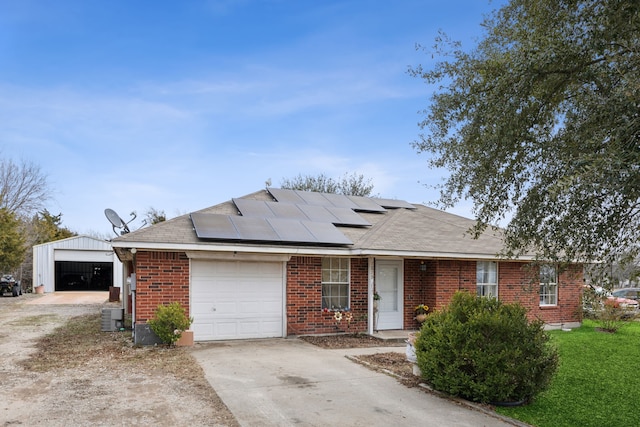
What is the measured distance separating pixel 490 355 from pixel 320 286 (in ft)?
22.7

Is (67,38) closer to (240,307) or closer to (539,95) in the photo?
(240,307)

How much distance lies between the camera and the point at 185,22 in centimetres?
1034

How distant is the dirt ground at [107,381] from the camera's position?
5945mm

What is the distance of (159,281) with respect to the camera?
445 inches

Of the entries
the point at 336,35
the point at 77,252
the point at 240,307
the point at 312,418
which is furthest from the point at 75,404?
the point at 77,252

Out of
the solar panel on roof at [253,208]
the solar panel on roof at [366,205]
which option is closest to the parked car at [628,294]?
the solar panel on roof at [366,205]

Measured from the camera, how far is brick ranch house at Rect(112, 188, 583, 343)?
37.3ft

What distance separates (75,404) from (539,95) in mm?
7406

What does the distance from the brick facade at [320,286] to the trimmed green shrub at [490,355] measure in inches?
171

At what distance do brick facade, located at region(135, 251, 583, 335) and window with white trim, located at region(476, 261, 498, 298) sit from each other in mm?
166

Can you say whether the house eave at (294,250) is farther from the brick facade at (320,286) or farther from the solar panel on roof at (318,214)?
the solar panel on roof at (318,214)

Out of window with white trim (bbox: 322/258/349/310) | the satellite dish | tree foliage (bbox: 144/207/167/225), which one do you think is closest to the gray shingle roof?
window with white trim (bbox: 322/258/349/310)

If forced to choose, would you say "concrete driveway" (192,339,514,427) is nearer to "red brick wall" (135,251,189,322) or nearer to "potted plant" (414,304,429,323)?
"red brick wall" (135,251,189,322)

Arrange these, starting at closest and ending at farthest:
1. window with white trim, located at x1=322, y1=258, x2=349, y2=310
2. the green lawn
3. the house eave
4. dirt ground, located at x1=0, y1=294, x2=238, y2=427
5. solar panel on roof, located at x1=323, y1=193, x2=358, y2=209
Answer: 1. dirt ground, located at x1=0, y1=294, x2=238, y2=427
2. the green lawn
3. the house eave
4. window with white trim, located at x1=322, y1=258, x2=349, y2=310
5. solar panel on roof, located at x1=323, y1=193, x2=358, y2=209
